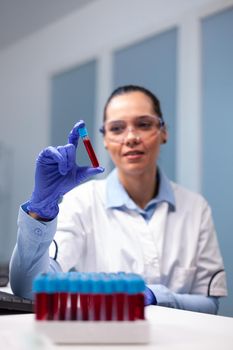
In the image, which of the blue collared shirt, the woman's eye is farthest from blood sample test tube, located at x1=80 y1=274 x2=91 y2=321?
the woman's eye

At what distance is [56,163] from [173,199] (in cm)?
75

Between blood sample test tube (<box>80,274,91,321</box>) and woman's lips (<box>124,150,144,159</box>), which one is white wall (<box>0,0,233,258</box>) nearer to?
woman's lips (<box>124,150,144,159</box>)

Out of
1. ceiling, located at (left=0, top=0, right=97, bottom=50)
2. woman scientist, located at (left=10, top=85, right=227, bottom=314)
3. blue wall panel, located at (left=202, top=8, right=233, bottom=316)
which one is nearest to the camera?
woman scientist, located at (left=10, top=85, right=227, bottom=314)

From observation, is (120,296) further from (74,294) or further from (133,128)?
(133,128)

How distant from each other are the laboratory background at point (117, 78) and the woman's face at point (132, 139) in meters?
0.21

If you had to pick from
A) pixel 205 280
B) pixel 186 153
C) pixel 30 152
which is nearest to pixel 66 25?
pixel 30 152

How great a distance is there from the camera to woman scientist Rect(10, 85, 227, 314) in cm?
151

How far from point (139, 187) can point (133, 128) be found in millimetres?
250

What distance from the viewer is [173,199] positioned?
1684mm

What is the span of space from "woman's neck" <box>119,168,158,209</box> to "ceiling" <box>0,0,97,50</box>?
202 cm

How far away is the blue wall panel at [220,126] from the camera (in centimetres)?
230

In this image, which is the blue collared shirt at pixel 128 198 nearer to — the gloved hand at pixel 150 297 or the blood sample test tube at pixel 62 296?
the gloved hand at pixel 150 297

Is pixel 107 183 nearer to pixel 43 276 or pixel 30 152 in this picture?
pixel 43 276

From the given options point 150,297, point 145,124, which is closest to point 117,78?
point 145,124
